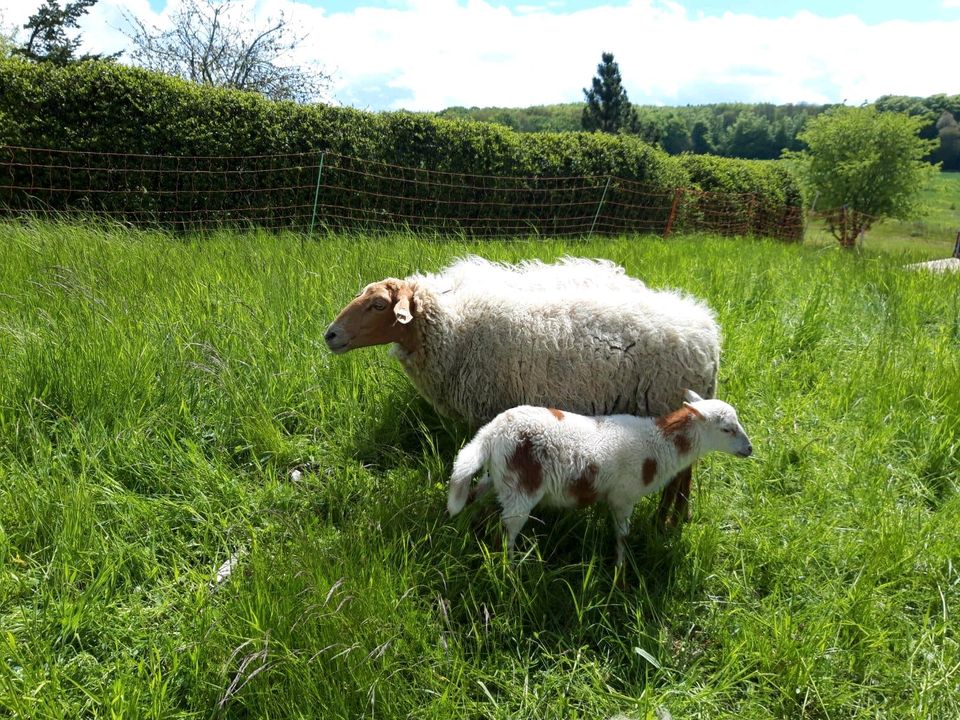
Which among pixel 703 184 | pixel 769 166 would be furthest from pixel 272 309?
pixel 769 166

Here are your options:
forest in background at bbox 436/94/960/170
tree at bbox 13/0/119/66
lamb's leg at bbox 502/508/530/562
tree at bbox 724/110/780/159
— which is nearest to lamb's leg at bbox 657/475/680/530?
lamb's leg at bbox 502/508/530/562

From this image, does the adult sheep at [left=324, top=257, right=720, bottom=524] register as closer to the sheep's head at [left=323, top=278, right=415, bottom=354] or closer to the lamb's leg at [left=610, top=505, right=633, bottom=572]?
A: the sheep's head at [left=323, top=278, right=415, bottom=354]

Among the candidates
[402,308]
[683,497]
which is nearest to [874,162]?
[683,497]

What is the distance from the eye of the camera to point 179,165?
8.45m

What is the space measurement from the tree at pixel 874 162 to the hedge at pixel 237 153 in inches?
924

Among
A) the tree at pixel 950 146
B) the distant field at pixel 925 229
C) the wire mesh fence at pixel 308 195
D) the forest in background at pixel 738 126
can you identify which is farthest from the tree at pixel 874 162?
the tree at pixel 950 146

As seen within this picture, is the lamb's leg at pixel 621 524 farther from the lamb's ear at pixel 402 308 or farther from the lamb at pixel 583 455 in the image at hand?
the lamb's ear at pixel 402 308

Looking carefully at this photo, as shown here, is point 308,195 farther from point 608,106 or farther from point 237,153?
point 608,106

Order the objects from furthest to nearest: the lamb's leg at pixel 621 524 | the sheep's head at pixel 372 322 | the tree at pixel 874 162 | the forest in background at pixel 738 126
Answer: the forest in background at pixel 738 126, the tree at pixel 874 162, the sheep's head at pixel 372 322, the lamb's leg at pixel 621 524

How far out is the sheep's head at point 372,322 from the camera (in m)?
3.44

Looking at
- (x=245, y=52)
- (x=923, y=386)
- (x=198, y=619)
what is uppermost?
(x=245, y=52)

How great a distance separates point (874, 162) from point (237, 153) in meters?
30.7

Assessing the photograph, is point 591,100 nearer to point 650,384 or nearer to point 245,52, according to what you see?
point 245,52

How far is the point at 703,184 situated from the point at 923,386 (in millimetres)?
12499
